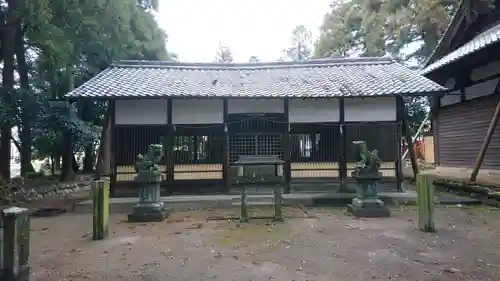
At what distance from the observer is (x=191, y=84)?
40.5 feet

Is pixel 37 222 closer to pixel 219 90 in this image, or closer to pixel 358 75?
pixel 219 90

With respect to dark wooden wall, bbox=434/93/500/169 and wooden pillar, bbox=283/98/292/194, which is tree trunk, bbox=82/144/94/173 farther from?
dark wooden wall, bbox=434/93/500/169

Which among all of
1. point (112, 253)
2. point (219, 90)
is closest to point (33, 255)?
point (112, 253)

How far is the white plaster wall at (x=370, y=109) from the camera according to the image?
11680 millimetres

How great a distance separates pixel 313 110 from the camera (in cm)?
1182

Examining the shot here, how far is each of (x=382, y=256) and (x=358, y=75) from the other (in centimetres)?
903

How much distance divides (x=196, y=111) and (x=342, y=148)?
5.04 metres

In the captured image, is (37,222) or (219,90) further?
(219,90)

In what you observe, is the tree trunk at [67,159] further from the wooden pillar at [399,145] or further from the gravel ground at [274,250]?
the wooden pillar at [399,145]

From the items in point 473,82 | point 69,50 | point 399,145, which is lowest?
point 399,145

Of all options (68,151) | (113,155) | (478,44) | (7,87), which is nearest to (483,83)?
(478,44)

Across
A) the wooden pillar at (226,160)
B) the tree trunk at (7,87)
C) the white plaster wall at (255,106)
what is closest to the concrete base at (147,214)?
the wooden pillar at (226,160)

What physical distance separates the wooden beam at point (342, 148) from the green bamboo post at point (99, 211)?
7509 millimetres

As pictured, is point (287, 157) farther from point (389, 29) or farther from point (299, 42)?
point (299, 42)
